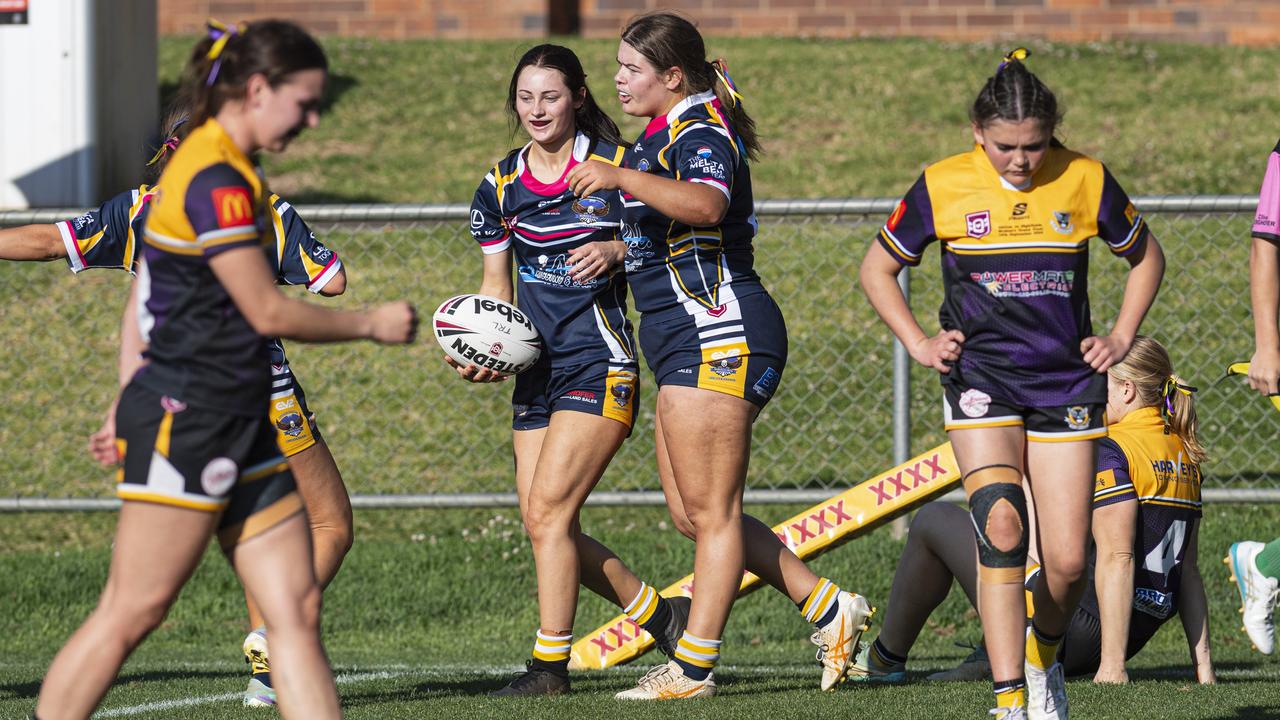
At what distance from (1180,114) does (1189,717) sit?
38.3ft

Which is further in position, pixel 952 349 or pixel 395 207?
pixel 395 207

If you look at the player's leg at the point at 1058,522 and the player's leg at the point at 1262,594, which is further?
the player's leg at the point at 1262,594

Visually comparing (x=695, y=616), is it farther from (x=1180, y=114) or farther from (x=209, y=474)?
(x=1180, y=114)

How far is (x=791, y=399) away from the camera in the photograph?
380 inches

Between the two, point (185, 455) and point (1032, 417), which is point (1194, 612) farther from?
point (185, 455)

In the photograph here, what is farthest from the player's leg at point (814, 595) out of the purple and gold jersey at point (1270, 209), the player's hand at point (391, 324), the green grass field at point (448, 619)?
the player's hand at point (391, 324)

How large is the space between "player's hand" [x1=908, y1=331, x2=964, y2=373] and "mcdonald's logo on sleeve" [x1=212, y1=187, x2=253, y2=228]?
197 centimetres

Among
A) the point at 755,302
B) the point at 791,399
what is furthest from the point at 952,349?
the point at 791,399

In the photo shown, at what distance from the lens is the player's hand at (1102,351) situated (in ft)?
14.7

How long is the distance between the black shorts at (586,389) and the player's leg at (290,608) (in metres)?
1.96

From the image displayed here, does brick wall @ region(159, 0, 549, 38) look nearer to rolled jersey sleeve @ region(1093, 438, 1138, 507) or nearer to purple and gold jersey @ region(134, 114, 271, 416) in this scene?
rolled jersey sleeve @ region(1093, 438, 1138, 507)

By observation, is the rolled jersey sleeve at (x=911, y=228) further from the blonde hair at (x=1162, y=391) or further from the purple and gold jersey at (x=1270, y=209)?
the blonde hair at (x=1162, y=391)

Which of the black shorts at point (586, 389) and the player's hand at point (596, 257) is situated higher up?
the player's hand at point (596, 257)

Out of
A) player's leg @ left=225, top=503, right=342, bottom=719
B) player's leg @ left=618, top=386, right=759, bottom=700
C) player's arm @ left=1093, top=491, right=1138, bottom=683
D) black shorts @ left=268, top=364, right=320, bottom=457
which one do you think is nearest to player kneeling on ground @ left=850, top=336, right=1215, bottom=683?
player's arm @ left=1093, top=491, right=1138, bottom=683
